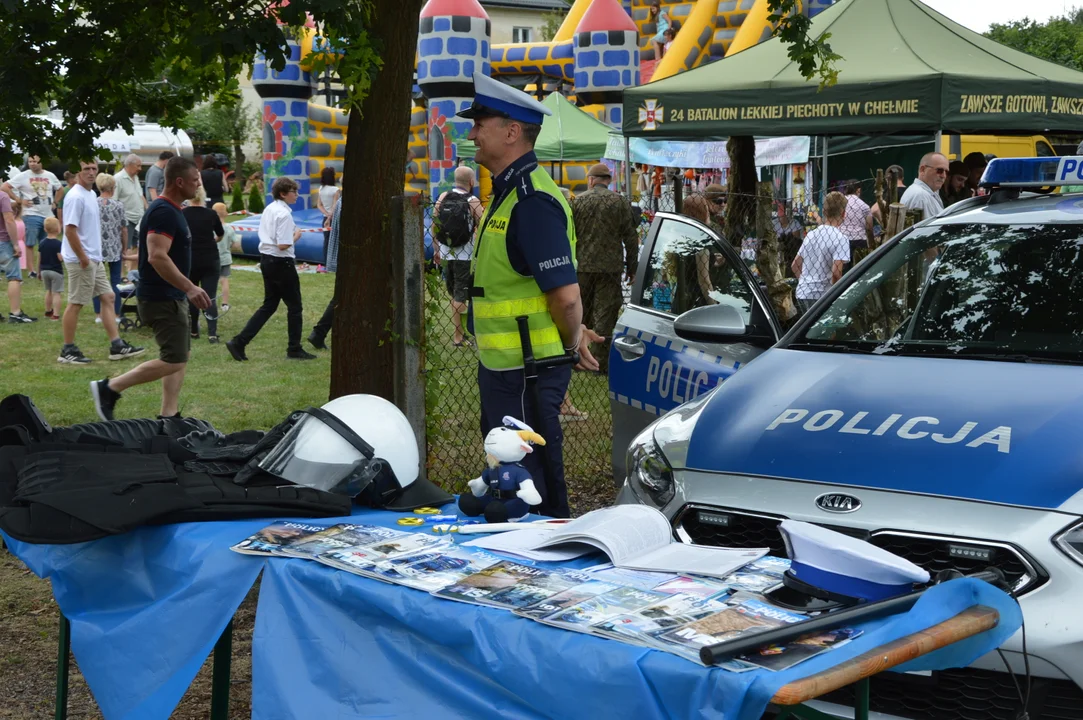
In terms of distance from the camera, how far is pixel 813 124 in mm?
8375

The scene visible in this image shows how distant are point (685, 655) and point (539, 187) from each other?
2748mm

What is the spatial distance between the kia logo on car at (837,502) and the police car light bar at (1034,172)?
1864 millimetres

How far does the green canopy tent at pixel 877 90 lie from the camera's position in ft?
26.6

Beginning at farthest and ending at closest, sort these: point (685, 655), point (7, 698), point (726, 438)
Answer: point (7, 698)
point (726, 438)
point (685, 655)

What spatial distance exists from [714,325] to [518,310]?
764 mm

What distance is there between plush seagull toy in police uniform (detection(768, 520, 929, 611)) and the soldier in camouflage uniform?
8043mm

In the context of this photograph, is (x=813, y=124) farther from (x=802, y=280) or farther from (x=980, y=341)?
(x=980, y=341)

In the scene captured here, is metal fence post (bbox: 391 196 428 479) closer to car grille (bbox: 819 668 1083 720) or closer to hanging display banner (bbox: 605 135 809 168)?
car grille (bbox: 819 668 1083 720)

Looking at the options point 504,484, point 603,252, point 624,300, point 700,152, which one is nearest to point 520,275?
point 504,484

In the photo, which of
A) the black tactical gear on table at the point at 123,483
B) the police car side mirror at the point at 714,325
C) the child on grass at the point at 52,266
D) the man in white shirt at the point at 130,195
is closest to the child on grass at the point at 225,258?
the man in white shirt at the point at 130,195

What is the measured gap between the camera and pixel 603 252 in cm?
1058

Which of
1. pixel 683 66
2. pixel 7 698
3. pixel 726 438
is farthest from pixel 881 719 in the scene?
pixel 683 66

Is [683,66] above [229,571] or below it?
above

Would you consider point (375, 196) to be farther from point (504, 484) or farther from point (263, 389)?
point (263, 389)
